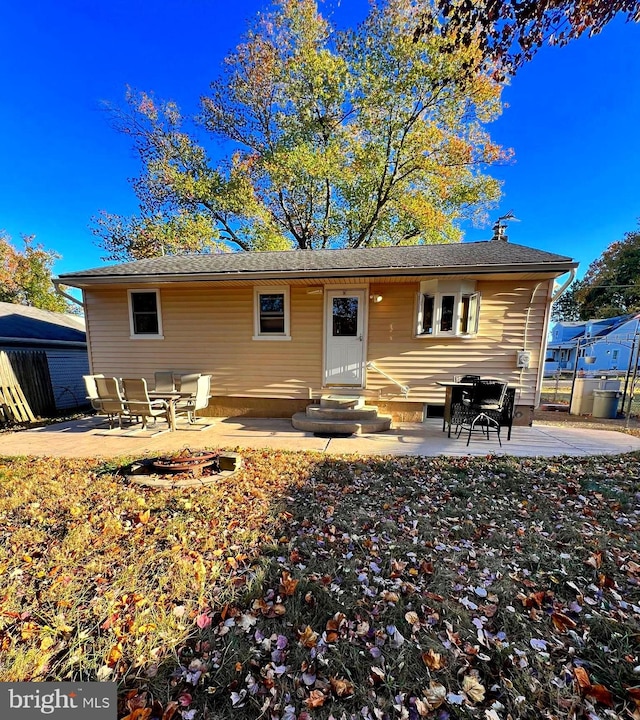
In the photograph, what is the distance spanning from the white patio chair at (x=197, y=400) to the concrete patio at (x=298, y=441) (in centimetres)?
40

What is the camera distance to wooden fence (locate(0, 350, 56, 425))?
7723mm

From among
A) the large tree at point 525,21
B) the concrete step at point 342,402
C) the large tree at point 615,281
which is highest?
the large tree at point 615,281

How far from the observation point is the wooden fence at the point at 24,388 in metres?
7.72

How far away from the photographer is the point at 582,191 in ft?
54.0

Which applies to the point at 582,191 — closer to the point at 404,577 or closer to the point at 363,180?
the point at 363,180

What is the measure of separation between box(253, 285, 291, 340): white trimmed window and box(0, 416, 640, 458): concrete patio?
2135mm

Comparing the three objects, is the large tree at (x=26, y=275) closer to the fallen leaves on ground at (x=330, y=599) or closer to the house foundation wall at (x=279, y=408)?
the house foundation wall at (x=279, y=408)

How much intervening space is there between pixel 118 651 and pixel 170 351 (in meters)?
6.96

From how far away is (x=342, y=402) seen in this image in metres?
6.86

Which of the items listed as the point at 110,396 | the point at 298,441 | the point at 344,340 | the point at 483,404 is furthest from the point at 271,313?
the point at 483,404

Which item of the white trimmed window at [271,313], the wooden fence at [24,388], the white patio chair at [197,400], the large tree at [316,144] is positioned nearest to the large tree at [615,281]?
the large tree at [316,144]

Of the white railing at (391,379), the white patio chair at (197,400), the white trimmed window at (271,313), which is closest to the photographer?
the white patio chair at (197,400)

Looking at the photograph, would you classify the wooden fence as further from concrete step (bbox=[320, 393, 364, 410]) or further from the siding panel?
concrete step (bbox=[320, 393, 364, 410])
